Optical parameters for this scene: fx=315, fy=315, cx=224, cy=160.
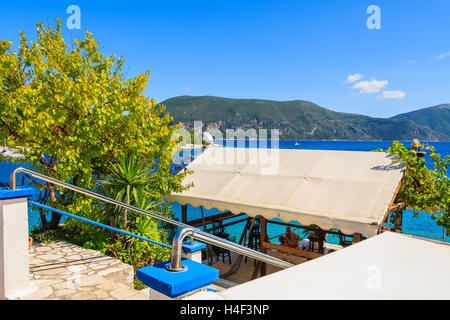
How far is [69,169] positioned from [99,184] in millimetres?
1546

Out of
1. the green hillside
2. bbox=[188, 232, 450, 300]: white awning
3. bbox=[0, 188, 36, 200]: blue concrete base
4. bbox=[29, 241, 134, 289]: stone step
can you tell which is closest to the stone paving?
bbox=[29, 241, 134, 289]: stone step

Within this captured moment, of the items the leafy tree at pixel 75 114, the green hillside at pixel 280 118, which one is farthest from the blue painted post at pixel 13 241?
the green hillside at pixel 280 118

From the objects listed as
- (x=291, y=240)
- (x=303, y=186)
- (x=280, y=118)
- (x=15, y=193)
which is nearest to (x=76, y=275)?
(x=15, y=193)

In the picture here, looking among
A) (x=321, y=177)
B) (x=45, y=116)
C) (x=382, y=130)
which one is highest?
(x=382, y=130)

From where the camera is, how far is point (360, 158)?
854cm

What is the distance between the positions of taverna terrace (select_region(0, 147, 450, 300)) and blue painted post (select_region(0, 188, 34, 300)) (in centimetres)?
1

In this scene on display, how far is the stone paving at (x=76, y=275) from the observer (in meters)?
4.61

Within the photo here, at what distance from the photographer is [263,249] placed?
8.41 meters

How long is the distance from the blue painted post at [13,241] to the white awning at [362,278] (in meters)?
2.60

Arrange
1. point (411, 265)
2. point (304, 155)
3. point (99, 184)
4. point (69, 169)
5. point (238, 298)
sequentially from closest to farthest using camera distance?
1. point (238, 298)
2. point (411, 265)
3. point (69, 169)
4. point (99, 184)
5. point (304, 155)

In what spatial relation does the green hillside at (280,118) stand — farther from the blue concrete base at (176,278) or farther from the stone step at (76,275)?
the blue concrete base at (176,278)

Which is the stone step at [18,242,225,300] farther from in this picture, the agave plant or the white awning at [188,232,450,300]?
the white awning at [188,232,450,300]

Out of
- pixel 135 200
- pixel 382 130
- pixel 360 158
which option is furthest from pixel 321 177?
pixel 382 130

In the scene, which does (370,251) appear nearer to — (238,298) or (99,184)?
(238,298)
